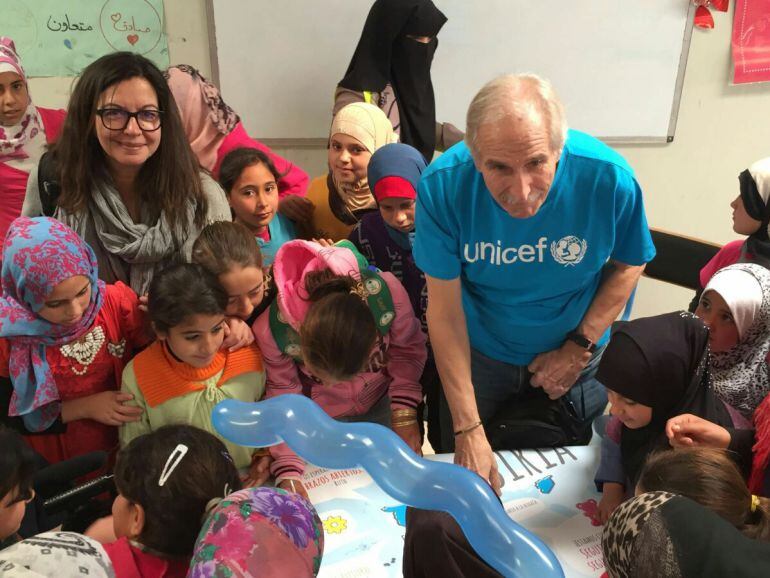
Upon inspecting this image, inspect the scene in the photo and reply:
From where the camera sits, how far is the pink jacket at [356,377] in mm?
1609

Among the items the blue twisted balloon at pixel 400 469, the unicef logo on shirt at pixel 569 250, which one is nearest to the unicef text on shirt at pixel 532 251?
the unicef logo on shirt at pixel 569 250

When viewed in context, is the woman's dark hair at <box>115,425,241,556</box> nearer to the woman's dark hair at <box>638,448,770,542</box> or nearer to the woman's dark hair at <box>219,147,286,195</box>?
the woman's dark hair at <box>638,448,770,542</box>

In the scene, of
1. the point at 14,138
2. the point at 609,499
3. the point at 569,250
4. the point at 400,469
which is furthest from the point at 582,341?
the point at 14,138

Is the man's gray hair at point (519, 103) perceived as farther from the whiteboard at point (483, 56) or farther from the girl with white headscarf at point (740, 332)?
the whiteboard at point (483, 56)

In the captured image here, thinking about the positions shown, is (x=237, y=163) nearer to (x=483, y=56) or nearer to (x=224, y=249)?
(x=224, y=249)

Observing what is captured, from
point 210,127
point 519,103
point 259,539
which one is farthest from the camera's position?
point 210,127

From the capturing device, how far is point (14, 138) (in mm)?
2100

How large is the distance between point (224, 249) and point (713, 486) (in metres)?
1.21

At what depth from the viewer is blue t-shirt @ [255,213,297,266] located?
2.03 metres

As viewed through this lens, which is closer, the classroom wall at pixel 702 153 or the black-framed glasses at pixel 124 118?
the black-framed glasses at pixel 124 118

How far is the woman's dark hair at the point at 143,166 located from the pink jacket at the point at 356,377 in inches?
13.1

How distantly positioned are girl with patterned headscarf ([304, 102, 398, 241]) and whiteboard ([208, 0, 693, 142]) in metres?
0.83

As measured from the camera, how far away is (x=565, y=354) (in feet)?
5.11

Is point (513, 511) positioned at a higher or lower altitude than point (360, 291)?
lower
